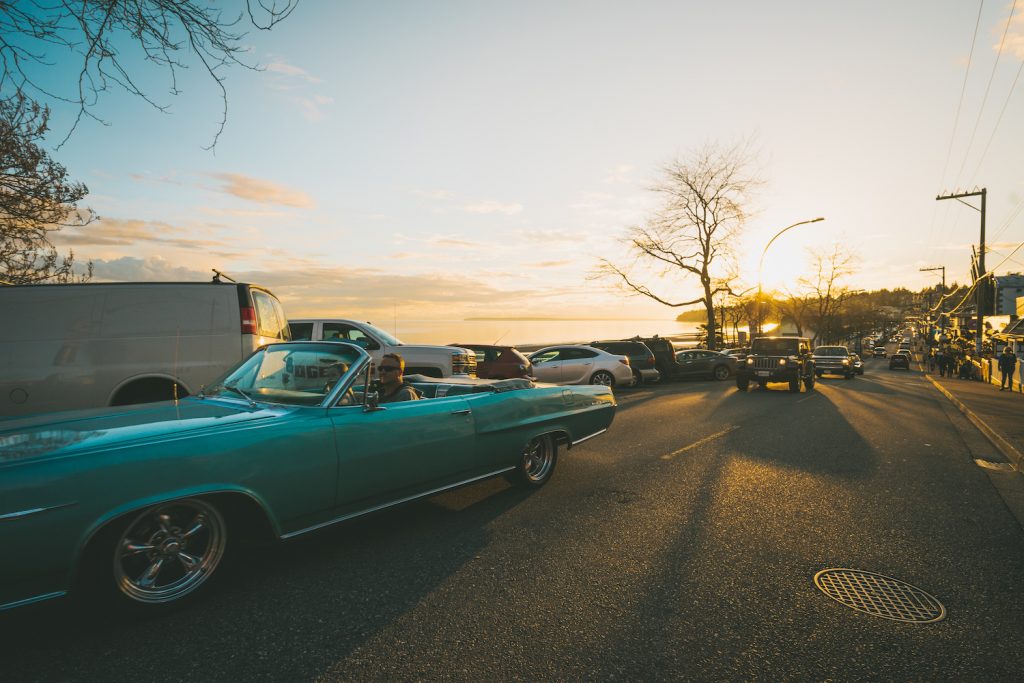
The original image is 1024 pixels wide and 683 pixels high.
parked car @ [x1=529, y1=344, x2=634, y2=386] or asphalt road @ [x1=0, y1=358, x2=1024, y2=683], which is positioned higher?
parked car @ [x1=529, y1=344, x2=634, y2=386]

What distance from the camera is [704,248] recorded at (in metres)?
34.1

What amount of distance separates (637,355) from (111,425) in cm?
1881

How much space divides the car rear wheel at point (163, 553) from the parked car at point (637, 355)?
17.7 m

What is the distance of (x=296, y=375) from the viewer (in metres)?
4.01

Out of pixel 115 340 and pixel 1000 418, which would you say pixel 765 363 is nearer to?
pixel 1000 418

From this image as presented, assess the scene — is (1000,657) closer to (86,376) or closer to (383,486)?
(383,486)

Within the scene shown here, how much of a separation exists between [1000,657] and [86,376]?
845 cm

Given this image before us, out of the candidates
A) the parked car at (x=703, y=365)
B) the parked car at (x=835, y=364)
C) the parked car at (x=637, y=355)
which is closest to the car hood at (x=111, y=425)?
the parked car at (x=637, y=355)

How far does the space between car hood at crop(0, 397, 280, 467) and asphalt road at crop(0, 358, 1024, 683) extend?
0.95 meters

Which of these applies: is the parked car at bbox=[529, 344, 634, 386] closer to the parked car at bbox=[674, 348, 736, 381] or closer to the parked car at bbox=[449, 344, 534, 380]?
the parked car at bbox=[449, 344, 534, 380]

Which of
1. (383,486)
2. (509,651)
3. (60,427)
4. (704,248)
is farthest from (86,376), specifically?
(704,248)

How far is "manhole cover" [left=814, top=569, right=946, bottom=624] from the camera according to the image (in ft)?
9.87

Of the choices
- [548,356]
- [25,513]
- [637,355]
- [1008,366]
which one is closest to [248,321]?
[25,513]

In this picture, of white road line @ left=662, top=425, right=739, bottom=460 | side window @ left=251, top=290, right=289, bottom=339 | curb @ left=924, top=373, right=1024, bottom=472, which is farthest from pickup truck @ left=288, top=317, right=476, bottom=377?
curb @ left=924, top=373, right=1024, bottom=472
